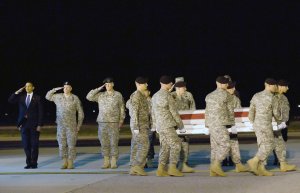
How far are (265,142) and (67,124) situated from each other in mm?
4290

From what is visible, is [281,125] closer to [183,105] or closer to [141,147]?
[183,105]

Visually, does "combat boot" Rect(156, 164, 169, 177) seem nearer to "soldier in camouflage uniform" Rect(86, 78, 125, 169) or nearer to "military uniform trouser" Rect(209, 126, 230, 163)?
"military uniform trouser" Rect(209, 126, 230, 163)

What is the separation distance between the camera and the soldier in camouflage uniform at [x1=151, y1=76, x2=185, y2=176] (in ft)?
42.3

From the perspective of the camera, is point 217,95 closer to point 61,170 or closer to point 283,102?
point 283,102

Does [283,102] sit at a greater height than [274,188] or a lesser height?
greater

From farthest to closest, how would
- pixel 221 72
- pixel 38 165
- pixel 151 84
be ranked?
pixel 221 72
pixel 151 84
pixel 38 165

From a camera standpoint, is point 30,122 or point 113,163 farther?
point 30,122

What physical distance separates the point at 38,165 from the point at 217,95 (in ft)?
16.3

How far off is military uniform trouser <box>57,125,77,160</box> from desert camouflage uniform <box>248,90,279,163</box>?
400 centimetres

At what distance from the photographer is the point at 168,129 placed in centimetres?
1294

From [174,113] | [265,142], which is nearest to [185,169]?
[174,113]

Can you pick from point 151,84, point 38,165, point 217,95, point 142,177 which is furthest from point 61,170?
point 151,84

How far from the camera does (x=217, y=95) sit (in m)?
12.8

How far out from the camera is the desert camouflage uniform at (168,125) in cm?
1289
